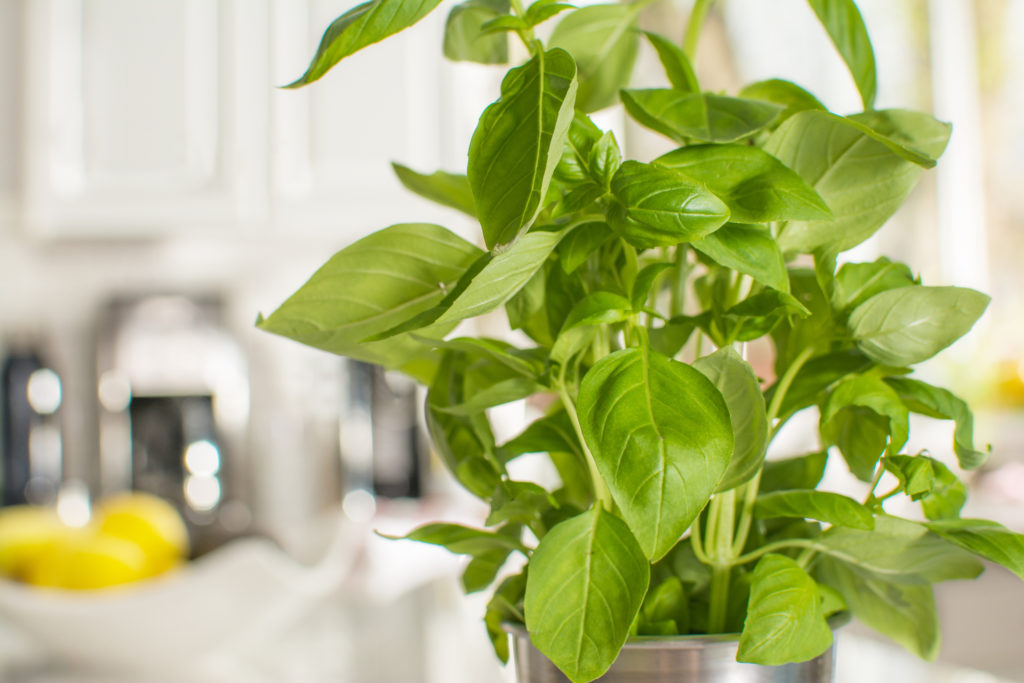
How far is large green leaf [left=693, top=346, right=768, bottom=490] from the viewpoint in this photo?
1.12 ft

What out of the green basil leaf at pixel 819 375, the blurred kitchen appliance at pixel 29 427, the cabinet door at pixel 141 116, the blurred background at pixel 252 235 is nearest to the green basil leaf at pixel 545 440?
the green basil leaf at pixel 819 375

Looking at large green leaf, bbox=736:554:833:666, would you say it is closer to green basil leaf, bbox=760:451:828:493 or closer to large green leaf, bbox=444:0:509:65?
green basil leaf, bbox=760:451:828:493

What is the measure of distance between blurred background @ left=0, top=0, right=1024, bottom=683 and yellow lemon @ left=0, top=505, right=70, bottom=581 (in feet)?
2.17

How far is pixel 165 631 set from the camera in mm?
865

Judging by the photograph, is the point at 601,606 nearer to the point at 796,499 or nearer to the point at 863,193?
the point at 796,499

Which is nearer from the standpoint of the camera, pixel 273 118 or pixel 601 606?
pixel 601 606

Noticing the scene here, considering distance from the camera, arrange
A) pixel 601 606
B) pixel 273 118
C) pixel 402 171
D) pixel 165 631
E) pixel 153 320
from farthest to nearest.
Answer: pixel 153 320 < pixel 273 118 < pixel 165 631 < pixel 402 171 < pixel 601 606

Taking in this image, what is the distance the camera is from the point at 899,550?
1.26 ft

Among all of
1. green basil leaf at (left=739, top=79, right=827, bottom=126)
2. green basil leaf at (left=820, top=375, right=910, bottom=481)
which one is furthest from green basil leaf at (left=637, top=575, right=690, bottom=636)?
green basil leaf at (left=739, top=79, right=827, bottom=126)

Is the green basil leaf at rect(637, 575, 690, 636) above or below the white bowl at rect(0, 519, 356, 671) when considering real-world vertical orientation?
above

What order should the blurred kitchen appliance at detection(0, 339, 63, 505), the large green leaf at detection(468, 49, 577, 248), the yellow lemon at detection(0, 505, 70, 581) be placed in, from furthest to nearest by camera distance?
the blurred kitchen appliance at detection(0, 339, 63, 505)
the yellow lemon at detection(0, 505, 70, 581)
the large green leaf at detection(468, 49, 577, 248)

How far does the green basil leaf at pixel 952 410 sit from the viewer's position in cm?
37

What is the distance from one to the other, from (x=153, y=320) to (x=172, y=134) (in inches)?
20.4

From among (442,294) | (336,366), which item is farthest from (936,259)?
(442,294)
